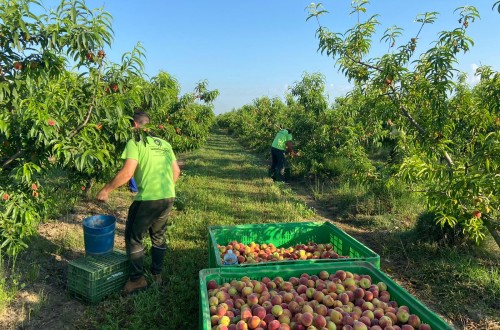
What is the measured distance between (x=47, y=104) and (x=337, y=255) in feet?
10.2

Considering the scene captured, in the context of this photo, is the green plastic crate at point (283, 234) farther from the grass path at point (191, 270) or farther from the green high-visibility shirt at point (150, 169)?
the green high-visibility shirt at point (150, 169)

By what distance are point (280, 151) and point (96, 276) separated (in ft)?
23.2

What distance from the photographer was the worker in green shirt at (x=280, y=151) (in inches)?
391

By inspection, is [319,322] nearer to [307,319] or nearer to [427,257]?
[307,319]

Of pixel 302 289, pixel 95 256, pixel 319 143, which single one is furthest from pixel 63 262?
pixel 319 143

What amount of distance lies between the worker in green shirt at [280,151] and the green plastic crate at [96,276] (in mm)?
6644

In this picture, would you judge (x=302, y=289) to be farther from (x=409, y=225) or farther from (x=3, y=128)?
(x=409, y=225)

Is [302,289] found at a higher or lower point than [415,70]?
lower

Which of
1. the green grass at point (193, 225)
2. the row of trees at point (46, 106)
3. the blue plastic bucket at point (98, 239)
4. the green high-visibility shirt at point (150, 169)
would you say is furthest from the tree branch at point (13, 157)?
the green grass at point (193, 225)

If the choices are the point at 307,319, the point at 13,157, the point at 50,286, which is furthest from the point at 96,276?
the point at 307,319

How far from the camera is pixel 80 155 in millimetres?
3152

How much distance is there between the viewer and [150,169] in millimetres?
3648

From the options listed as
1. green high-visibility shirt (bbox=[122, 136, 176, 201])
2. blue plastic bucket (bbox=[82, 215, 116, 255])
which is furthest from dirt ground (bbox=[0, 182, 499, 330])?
green high-visibility shirt (bbox=[122, 136, 176, 201])

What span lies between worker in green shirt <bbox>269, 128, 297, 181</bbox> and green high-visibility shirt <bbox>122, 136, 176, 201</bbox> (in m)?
6.39
